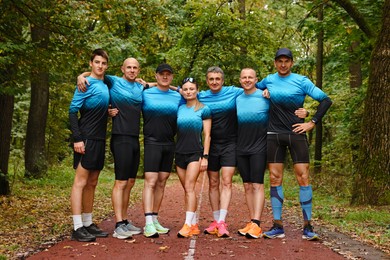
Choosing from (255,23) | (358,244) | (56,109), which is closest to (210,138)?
(358,244)


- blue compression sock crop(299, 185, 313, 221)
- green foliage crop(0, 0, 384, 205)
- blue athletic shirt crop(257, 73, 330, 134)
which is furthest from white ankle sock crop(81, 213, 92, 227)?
blue compression sock crop(299, 185, 313, 221)

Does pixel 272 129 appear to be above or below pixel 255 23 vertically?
below

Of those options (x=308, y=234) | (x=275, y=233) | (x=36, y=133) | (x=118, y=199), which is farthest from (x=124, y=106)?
(x=36, y=133)

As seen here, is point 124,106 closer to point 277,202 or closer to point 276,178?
point 276,178

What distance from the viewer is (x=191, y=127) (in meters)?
7.87

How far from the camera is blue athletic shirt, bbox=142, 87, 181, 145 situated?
790 centimetres

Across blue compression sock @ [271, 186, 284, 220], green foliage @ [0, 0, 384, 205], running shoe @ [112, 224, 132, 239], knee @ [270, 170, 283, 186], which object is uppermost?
green foliage @ [0, 0, 384, 205]

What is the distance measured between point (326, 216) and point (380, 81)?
3039 millimetres

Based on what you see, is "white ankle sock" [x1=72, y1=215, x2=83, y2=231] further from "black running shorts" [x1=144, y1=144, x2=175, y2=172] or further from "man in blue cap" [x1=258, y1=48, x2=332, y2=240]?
"man in blue cap" [x1=258, y1=48, x2=332, y2=240]

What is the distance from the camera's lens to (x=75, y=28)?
1084 centimetres

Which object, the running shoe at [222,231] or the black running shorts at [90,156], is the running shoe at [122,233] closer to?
the black running shorts at [90,156]

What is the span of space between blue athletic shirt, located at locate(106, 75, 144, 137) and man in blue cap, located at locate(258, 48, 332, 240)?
2107 mm

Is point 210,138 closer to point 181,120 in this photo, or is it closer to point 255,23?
point 181,120

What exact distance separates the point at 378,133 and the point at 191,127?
180 inches
